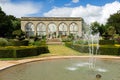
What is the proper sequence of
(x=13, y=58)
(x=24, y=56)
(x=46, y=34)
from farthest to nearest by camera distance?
(x=46, y=34), (x=24, y=56), (x=13, y=58)

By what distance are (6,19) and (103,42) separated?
3667 cm

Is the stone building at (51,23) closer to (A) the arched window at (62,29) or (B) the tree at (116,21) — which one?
(A) the arched window at (62,29)

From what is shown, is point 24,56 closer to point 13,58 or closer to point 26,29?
point 13,58

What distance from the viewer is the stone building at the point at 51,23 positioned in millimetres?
66688

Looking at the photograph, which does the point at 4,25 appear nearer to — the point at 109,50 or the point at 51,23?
the point at 51,23

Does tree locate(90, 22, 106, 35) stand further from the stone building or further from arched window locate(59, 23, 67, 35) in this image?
arched window locate(59, 23, 67, 35)

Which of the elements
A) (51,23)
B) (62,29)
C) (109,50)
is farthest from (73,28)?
(109,50)

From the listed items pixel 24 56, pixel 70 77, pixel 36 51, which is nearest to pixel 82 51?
pixel 36 51

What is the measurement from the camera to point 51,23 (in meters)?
67.8

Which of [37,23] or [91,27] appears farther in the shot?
[91,27]

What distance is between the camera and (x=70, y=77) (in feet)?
32.6

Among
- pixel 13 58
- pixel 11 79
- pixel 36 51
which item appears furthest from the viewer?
pixel 36 51

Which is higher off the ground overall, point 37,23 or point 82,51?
point 37,23

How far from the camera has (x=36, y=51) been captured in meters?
20.4
